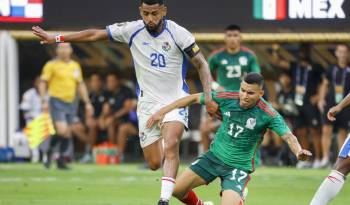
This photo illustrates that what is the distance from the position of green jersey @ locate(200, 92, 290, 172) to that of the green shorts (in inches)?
2.2

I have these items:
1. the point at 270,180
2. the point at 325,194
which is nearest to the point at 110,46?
the point at 270,180

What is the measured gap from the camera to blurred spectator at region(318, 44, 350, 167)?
20.0 meters

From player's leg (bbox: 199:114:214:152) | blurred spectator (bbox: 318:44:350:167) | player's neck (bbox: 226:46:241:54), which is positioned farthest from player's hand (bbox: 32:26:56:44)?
player's leg (bbox: 199:114:214:152)

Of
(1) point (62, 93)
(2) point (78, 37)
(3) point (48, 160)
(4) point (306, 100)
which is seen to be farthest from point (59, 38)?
(4) point (306, 100)

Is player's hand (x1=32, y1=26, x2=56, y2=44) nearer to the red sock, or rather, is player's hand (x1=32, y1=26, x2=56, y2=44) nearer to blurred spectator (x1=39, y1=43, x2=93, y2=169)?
the red sock

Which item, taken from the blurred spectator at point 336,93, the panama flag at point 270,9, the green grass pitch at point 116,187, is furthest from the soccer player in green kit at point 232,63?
the blurred spectator at point 336,93

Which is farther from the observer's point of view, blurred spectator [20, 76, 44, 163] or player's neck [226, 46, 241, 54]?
blurred spectator [20, 76, 44, 163]

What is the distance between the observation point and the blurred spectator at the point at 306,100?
2161 centimetres

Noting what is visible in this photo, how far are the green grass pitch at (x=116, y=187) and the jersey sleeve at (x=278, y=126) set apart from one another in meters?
2.75

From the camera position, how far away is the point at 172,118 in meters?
11.9

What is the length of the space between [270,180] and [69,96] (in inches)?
173

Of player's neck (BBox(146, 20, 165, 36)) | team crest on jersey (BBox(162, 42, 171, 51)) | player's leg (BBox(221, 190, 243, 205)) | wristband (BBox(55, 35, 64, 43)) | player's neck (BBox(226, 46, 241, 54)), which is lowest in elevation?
player's leg (BBox(221, 190, 243, 205))

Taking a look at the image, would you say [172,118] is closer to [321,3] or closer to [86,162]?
[321,3]

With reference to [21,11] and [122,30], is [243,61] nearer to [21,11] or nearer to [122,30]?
[21,11]
